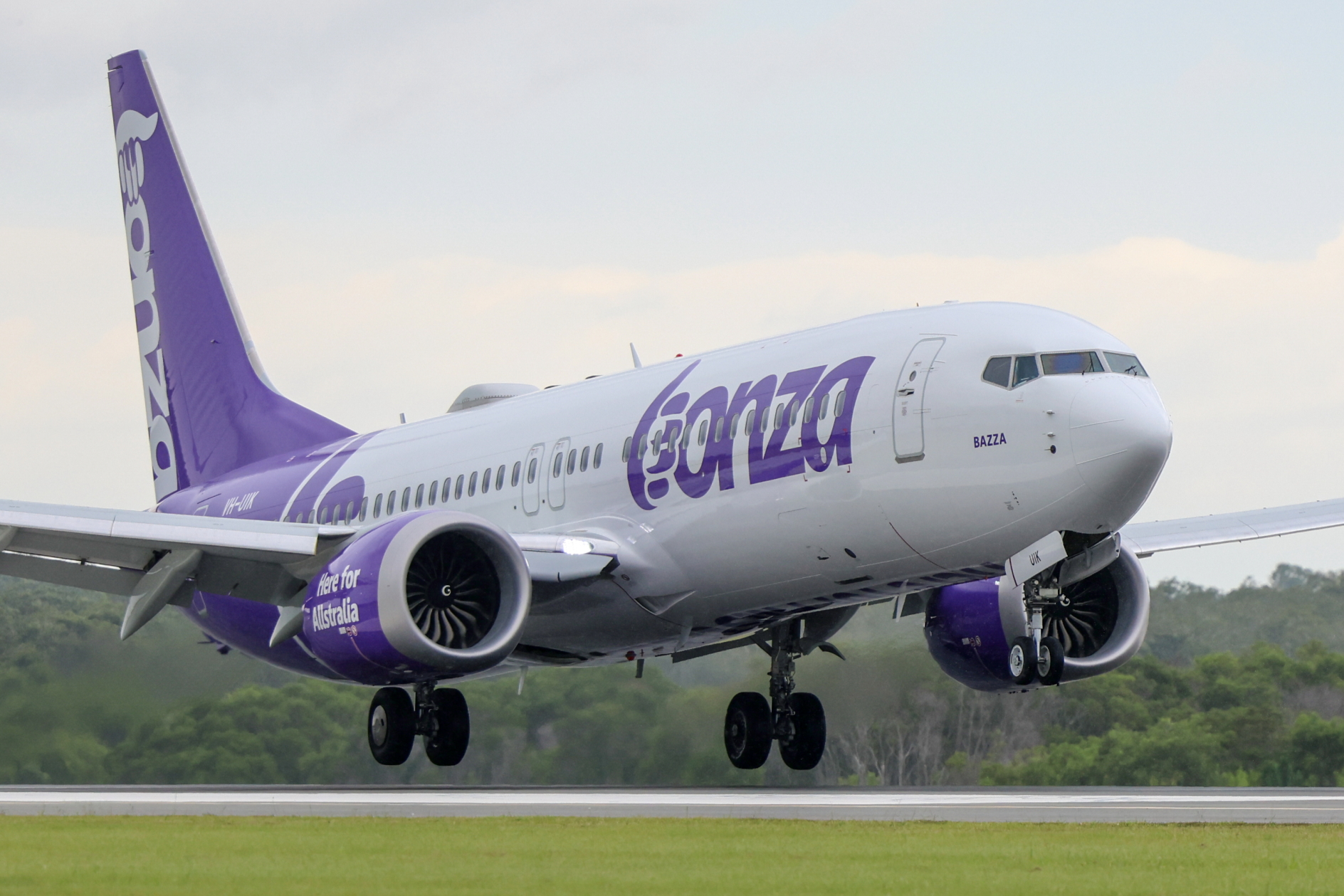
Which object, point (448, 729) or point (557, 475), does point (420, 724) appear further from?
point (557, 475)

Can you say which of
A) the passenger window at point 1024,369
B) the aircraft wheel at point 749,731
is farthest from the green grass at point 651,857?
the aircraft wheel at point 749,731

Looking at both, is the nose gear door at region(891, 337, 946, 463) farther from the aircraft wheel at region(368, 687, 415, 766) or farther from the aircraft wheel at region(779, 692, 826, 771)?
the aircraft wheel at region(368, 687, 415, 766)

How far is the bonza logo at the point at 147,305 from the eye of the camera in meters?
32.9

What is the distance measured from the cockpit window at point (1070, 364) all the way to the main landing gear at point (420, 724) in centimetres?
996

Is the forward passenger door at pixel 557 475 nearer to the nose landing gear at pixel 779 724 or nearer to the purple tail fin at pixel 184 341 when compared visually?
the nose landing gear at pixel 779 724

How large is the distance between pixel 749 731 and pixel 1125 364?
29.0 feet

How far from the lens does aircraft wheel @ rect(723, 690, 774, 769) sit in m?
25.9

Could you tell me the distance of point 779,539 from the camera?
20703mm

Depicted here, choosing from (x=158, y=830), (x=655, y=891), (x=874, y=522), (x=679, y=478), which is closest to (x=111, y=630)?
(x=679, y=478)

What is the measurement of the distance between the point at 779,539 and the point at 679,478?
5.83ft

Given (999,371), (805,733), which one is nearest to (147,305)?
(805,733)

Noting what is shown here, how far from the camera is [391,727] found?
81.3 ft

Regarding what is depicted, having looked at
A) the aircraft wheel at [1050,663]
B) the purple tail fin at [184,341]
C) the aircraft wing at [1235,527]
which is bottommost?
the aircraft wheel at [1050,663]

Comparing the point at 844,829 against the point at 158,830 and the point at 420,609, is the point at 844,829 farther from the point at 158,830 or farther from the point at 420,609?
the point at 420,609
